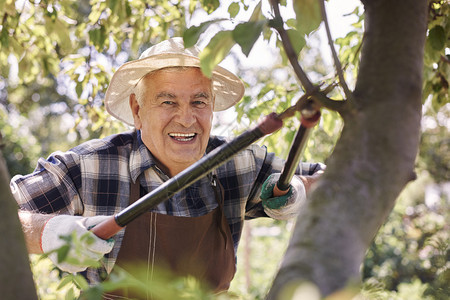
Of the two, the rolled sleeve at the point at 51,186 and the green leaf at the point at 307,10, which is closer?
the green leaf at the point at 307,10

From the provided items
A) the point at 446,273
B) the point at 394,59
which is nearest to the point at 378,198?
the point at 394,59

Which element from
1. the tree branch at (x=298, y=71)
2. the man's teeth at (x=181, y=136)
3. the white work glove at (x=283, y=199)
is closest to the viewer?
the tree branch at (x=298, y=71)

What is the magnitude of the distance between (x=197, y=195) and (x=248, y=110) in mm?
532

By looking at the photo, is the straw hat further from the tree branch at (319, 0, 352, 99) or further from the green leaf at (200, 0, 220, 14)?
the tree branch at (319, 0, 352, 99)

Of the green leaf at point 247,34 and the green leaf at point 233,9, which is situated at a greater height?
the green leaf at point 247,34

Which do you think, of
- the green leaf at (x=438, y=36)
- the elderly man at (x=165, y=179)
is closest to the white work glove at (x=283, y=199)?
the elderly man at (x=165, y=179)

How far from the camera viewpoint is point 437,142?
1138cm

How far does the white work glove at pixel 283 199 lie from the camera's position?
7.00ft

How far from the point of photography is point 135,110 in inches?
105

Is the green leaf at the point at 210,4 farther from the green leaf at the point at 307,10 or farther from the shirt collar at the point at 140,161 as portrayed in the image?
the green leaf at the point at 307,10

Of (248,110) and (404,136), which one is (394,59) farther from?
(248,110)

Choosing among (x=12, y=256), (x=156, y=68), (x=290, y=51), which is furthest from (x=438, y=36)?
(x=12, y=256)

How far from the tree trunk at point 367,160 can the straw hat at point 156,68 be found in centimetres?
154

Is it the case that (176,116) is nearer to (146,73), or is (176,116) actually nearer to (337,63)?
(146,73)
